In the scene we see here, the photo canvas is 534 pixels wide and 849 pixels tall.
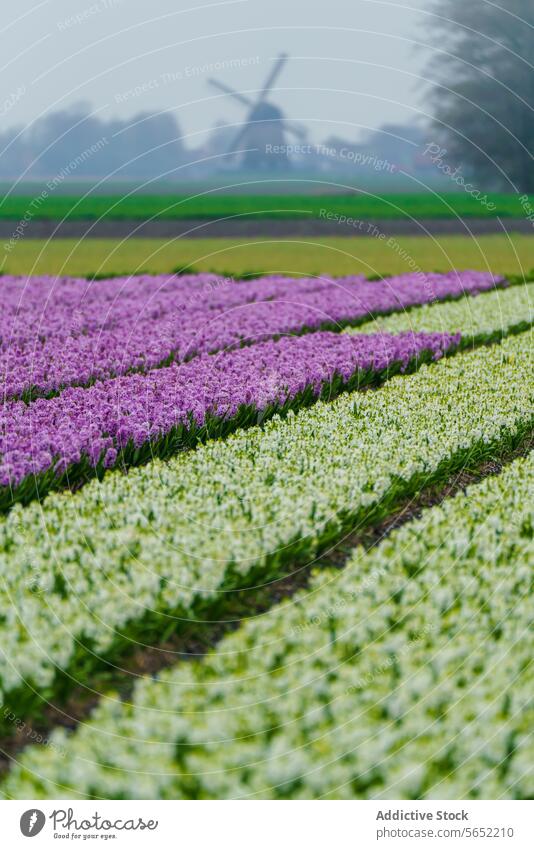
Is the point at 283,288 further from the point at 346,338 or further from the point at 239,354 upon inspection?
the point at 239,354

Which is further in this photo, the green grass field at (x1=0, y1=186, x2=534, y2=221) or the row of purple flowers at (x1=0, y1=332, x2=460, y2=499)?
the green grass field at (x1=0, y1=186, x2=534, y2=221)

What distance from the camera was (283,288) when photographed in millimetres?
27406

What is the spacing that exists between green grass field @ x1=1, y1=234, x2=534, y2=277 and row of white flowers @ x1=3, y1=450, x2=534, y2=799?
883 inches

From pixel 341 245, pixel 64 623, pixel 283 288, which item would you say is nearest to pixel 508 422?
pixel 64 623

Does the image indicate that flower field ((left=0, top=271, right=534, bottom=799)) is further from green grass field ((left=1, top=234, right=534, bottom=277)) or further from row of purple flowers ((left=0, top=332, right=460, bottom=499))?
green grass field ((left=1, top=234, right=534, bottom=277))

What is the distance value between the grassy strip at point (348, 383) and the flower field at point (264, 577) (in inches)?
2.3

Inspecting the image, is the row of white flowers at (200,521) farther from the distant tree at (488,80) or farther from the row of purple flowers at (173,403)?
the distant tree at (488,80)

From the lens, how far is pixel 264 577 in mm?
9242

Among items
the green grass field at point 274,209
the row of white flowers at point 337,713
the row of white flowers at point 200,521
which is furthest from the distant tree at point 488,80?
the row of white flowers at point 337,713

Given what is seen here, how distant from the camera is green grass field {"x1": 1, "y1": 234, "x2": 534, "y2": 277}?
34781mm

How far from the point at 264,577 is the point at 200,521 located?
101 cm
